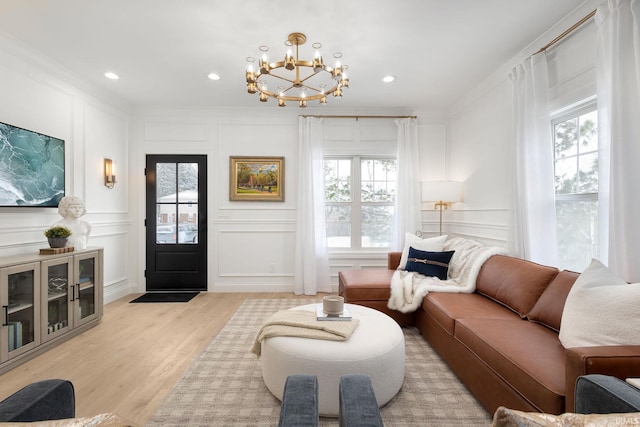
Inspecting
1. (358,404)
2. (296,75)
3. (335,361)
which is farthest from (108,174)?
(358,404)

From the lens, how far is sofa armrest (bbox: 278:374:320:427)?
33.2 inches

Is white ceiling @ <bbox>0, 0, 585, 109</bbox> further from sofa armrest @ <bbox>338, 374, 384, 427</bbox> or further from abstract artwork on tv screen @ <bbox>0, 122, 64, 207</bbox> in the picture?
sofa armrest @ <bbox>338, 374, 384, 427</bbox>

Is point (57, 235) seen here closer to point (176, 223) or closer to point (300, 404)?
point (176, 223)

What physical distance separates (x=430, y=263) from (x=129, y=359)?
2.87 m

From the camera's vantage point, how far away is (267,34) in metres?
2.62

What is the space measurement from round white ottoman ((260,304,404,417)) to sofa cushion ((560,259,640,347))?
913mm

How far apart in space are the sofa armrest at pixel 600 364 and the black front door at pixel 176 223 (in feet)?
13.9

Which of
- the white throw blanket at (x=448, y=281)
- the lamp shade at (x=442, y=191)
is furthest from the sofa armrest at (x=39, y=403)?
the lamp shade at (x=442, y=191)

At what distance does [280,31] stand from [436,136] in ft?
9.51

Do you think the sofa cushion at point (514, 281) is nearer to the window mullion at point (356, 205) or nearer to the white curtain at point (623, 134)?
the white curtain at point (623, 134)

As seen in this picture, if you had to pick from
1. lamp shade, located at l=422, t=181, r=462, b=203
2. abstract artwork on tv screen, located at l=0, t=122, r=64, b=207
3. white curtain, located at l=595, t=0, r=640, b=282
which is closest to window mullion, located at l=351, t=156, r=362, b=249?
lamp shade, located at l=422, t=181, r=462, b=203

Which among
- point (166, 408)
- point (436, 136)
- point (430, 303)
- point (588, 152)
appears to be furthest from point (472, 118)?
point (166, 408)

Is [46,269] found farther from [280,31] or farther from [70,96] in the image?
[280,31]

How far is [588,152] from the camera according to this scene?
7.95 feet
